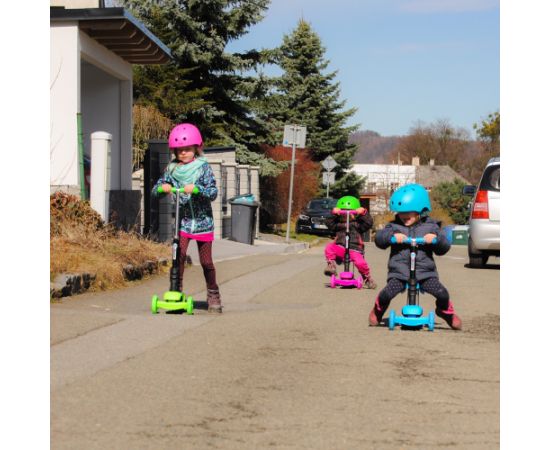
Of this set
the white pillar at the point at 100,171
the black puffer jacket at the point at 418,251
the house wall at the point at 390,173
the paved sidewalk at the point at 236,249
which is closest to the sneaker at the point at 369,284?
the black puffer jacket at the point at 418,251

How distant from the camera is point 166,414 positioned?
5.34m

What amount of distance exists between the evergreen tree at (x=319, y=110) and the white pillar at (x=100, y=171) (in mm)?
45662

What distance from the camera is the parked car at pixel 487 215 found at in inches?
661

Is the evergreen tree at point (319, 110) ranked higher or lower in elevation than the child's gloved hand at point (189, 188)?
higher

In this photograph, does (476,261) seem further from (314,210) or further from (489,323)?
(314,210)

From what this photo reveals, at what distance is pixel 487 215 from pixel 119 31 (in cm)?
685

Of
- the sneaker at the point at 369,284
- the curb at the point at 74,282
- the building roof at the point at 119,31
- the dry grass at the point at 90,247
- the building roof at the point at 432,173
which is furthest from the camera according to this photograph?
the building roof at the point at 432,173

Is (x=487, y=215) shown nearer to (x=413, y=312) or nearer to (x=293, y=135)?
(x=413, y=312)

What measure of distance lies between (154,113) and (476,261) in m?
17.8

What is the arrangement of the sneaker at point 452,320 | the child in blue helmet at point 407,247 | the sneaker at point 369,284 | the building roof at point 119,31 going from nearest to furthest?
the child in blue helmet at point 407,247 → the sneaker at point 452,320 → the sneaker at point 369,284 → the building roof at point 119,31

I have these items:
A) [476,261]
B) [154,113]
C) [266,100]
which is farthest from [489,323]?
[266,100]

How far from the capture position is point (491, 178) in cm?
1700

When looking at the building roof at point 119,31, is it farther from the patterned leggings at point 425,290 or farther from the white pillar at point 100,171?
the patterned leggings at point 425,290

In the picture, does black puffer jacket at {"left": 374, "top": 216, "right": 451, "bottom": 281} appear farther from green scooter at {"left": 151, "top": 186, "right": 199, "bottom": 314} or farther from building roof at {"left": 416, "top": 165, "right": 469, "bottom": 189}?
building roof at {"left": 416, "top": 165, "right": 469, "bottom": 189}
